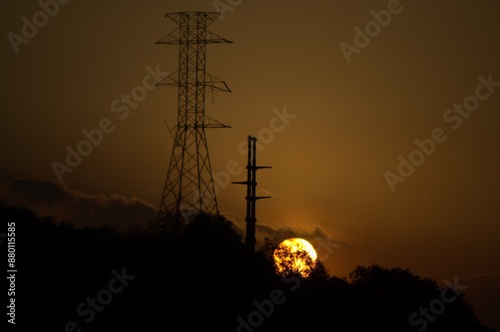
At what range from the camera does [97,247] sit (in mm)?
63781

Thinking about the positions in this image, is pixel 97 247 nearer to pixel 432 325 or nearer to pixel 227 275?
pixel 227 275

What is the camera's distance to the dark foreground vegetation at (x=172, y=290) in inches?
2103

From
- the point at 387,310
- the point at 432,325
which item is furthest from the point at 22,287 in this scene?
the point at 432,325

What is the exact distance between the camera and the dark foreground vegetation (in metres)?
53.4

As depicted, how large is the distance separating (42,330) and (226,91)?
27.9 m

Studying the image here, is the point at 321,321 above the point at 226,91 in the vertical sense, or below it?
below
